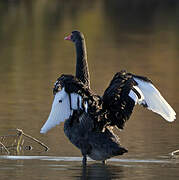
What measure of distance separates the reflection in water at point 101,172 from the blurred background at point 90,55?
24.4 inches

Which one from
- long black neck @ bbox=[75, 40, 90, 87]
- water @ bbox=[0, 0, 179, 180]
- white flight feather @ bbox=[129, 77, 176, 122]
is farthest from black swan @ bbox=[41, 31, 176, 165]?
long black neck @ bbox=[75, 40, 90, 87]

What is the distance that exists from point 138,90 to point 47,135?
7.46 ft

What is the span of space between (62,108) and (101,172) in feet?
3.17

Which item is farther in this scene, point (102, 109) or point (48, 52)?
point (48, 52)

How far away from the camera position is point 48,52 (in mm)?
24406

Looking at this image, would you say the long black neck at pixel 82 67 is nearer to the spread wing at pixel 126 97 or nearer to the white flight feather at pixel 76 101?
the spread wing at pixel 126 97

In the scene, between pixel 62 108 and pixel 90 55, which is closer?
pixel 62 108

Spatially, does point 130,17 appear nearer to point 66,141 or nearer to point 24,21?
point 24,21

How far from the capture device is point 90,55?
24.1 m

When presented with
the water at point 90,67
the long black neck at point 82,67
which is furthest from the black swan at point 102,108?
the long black neck at point 82,67

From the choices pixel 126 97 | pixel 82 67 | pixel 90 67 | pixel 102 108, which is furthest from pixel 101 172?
pixel 90 67

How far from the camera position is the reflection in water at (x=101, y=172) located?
9.66m

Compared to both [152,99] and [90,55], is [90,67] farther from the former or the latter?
[152,99]

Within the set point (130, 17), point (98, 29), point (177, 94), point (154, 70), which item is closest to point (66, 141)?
point (177, 94)
